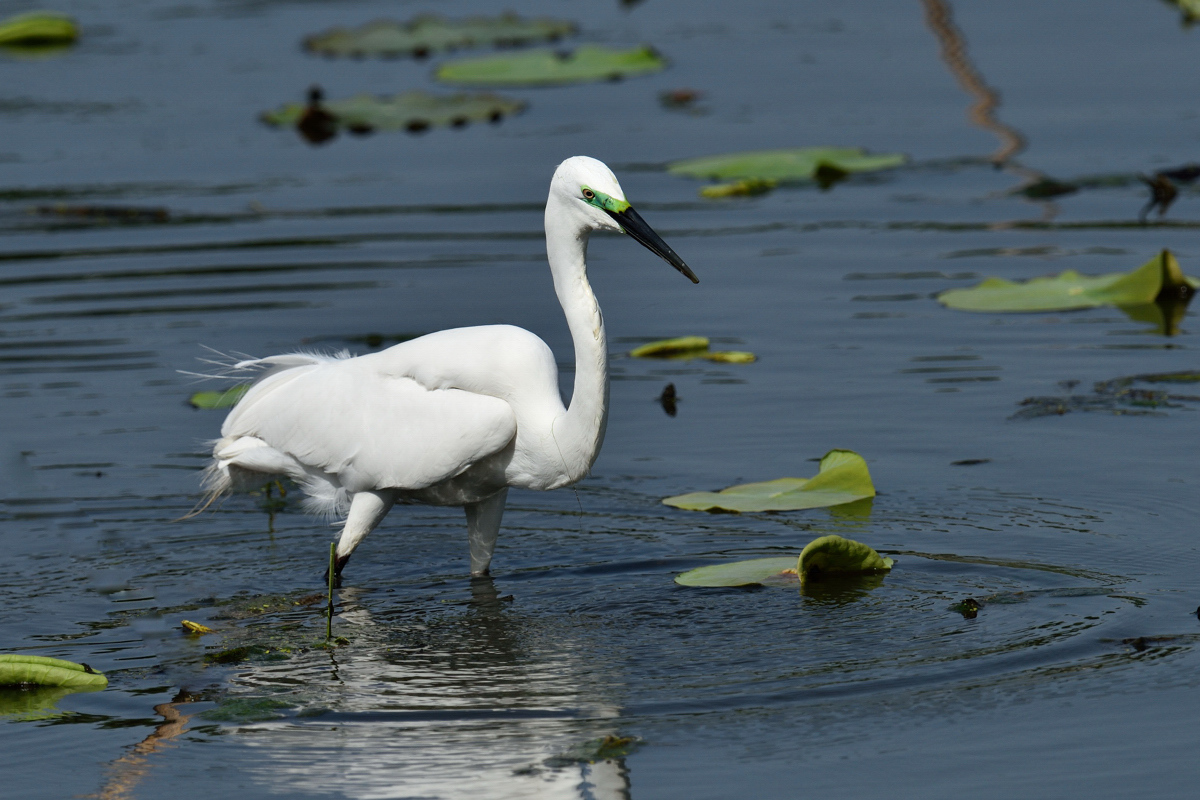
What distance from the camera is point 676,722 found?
16.3 feet

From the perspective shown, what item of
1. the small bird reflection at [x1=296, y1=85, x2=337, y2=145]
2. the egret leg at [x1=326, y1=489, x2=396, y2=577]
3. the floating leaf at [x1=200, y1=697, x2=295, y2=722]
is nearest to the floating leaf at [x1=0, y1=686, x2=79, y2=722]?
the floating leaf at [x1=200, y1=697, x2=295, y2=722]

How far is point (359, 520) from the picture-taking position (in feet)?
20.6

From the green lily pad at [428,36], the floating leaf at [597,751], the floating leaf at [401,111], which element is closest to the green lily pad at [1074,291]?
the floating leaf at [597,751]

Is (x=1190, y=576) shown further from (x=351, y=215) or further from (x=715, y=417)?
(x=351, y=215)

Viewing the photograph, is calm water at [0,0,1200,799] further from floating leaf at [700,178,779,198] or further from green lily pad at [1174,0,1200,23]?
green lily pad at [1174,0,1200,23]

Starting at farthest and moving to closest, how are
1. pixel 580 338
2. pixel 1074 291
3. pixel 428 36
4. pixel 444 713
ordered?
1. pixel 428 36
2. pixel 1074 291
3. pixel 580 338
4. pixel 444 713

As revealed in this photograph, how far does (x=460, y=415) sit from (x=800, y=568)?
4.41 feet

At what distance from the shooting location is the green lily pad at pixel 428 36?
1578cm

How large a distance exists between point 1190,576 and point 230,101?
11.2 metres

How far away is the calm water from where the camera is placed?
4910 mm

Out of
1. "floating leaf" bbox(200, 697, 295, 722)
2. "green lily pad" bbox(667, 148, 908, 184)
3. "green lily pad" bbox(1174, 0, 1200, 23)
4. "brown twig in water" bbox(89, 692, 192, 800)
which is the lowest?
"brown twig in water" bbox(89, 692, 192, 800)

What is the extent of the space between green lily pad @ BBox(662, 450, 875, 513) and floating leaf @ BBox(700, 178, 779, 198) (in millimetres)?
5098

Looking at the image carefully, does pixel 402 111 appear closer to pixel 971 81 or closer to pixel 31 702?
pixel 971 81

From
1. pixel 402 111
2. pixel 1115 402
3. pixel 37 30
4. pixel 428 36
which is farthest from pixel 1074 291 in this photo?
pixel 37 30
